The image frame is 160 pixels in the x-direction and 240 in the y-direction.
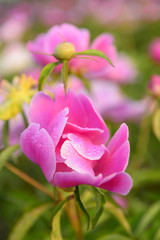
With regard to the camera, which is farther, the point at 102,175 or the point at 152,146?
the point at 152,146

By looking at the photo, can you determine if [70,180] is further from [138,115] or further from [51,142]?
[138,115]

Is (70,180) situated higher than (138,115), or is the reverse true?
(70,180)

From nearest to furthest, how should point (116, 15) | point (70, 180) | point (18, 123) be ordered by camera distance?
point (70, 180)
point (18, 123)
point (116, 15)

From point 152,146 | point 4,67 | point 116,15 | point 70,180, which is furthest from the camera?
point 116,15

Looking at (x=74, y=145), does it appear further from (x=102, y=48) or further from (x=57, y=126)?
(x=102, y=48)

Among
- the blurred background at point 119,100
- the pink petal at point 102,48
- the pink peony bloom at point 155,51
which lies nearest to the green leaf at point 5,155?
the blurred background at point 119,100

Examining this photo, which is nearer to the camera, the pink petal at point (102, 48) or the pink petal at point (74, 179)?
the pink petal at point (74, 179)

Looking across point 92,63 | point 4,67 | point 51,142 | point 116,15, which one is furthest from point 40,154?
point 116,15

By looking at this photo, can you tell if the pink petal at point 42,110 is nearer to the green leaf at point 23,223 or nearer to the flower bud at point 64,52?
the flower bud at point 64,52
